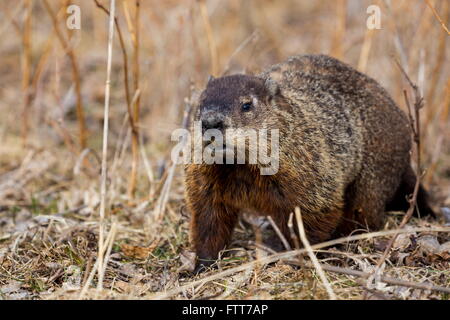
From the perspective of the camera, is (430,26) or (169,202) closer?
(169,202)

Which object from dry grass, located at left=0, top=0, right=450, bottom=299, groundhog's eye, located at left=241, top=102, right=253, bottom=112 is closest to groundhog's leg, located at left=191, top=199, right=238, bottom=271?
dry grass, located at left=0, top=0, right=450, bottom=299

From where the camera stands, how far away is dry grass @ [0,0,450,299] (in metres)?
4.21

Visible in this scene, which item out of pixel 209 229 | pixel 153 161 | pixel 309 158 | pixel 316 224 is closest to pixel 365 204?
pixel 316 224

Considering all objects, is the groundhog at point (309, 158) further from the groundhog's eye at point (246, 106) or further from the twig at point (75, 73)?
the twig at point (75, 73)

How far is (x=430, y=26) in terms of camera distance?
690 cm

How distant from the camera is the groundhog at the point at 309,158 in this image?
435 centimetres

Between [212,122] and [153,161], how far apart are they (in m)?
3.75

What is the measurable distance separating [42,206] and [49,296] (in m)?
2.42

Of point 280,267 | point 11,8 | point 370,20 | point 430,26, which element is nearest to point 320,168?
point 280,267

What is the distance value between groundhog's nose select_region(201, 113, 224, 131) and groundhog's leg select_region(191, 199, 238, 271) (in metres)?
1.04

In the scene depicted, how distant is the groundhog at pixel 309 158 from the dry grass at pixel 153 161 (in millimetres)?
289

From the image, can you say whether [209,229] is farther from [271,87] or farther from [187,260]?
[271,87]

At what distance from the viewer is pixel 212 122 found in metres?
3.85
